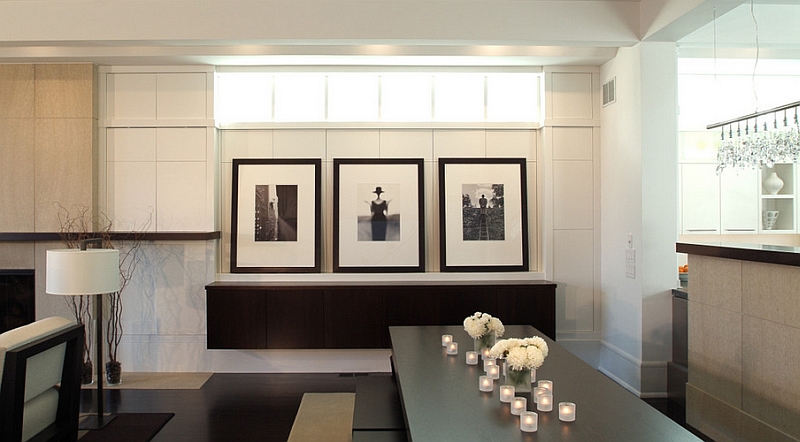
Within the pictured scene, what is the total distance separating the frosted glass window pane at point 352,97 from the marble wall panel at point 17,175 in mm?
2853

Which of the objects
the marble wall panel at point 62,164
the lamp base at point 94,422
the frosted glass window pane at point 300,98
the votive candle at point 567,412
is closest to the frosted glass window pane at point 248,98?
the frosted glass window pane at point 300,98

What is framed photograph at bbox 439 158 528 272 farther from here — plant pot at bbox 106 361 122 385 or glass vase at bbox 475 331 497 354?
plant pot at bbox 106 361 122 385

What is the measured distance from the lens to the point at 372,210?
5512 mm

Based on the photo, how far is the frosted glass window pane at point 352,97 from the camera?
18.5 feet

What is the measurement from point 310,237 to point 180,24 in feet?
7.23

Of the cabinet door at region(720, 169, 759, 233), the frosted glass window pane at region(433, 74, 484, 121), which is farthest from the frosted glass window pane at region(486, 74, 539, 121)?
the cabinet door at region(720, 169, 759, 233)

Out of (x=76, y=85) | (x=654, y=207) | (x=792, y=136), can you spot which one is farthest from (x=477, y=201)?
(x=76, y=85)

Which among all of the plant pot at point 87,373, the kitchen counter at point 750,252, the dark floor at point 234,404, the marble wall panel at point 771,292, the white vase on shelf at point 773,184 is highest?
the white vase on shelf at point 773,184

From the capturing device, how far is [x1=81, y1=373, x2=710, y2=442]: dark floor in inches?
154

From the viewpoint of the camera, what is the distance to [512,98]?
570 cm

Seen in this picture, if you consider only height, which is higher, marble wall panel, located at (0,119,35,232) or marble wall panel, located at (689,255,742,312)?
marble wall panel, located at (0,119,35,232)

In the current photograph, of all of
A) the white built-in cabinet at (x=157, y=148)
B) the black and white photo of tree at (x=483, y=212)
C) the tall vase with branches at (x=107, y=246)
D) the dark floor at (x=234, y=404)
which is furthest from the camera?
the black and white photo of tree at (x=483, y=212)

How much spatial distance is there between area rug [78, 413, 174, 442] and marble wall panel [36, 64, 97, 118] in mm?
2866

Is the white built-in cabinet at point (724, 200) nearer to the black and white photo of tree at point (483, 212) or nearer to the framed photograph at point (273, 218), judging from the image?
the black and white photo of tree at point (483, 212)
